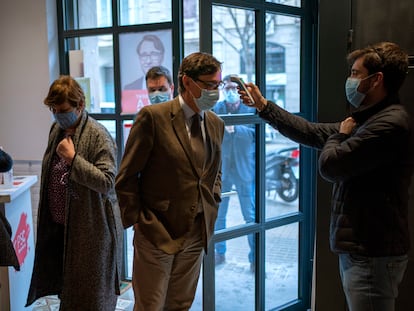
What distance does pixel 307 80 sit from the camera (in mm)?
2875

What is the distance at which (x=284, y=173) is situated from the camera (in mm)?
3100

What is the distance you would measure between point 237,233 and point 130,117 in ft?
4.10

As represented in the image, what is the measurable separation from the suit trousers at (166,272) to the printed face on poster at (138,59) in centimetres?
160

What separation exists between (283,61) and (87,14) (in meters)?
1.59

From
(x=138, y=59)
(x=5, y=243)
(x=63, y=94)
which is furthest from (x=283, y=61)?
(x=5, y=243)

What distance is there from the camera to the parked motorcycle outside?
295cm

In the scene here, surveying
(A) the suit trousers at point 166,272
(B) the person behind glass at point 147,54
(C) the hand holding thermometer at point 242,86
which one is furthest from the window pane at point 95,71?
(A) the suit trousers at point 166,272

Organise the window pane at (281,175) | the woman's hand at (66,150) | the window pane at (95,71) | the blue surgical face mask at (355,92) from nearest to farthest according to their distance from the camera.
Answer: the blue surgical face mask at (355,92) → the woman's hand at (66,150) → the window pane at (281,175) → the window pane at (95,71)

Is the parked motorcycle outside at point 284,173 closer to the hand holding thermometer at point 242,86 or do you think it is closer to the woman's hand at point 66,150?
the hand holding thermometer at point 242,86

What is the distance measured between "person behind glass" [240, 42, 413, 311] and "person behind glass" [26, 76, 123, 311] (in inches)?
40.1

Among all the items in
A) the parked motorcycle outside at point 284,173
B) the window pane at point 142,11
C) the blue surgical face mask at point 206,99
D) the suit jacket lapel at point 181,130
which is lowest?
the parked motorcycle outside at point 284,173

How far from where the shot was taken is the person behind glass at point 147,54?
319 centimetres

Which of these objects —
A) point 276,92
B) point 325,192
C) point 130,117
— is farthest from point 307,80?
point 130,117

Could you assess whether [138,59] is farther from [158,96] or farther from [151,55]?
[158,96]
